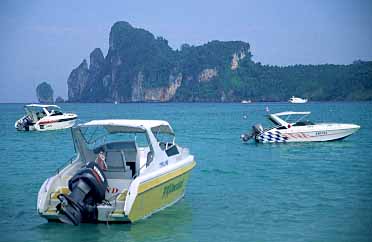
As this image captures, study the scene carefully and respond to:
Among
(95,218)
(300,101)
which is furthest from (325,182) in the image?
(300,101)

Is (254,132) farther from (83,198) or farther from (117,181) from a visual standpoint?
(83,198)

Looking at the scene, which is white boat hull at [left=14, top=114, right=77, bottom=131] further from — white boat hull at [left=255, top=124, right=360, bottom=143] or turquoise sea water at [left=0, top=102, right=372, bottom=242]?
white boat hull at [left=255, top=124, right=360, bottom=143]

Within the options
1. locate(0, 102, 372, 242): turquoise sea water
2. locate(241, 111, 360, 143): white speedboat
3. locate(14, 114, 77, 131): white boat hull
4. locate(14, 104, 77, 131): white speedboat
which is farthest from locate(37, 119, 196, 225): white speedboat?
locate(14, 104, 77, 131): white speedboat

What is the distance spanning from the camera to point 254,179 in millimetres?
18578

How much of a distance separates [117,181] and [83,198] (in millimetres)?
1550

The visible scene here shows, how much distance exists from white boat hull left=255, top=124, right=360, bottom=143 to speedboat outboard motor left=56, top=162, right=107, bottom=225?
1952 cm

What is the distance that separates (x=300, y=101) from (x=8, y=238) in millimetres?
166980

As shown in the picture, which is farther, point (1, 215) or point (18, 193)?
point (18, 193)

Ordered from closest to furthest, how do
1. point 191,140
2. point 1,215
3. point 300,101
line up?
point 1,215 → point 191,140 → point 300,101

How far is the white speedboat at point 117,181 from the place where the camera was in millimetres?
11109

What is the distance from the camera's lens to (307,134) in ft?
97.6

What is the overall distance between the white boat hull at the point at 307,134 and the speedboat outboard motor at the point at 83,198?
64.0ft

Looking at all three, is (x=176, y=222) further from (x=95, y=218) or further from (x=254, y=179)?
(x=254, y=179)

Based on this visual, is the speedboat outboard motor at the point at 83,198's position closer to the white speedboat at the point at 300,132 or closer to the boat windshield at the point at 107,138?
the boat windshield at the point at 107,138
